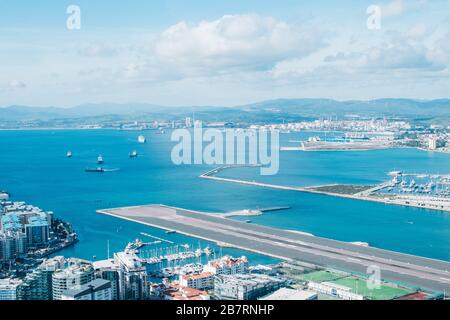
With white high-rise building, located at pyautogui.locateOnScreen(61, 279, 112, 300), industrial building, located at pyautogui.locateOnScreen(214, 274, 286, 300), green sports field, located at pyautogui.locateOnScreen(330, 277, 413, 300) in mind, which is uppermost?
white high-rise building, located at pyautogui.locateOnScreen(61, 279, 112, 300)

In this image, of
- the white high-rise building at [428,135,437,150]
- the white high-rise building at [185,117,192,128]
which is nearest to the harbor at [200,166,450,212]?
the white high-rise building at [428,135,437,150]

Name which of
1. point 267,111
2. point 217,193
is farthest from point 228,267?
point 267,111

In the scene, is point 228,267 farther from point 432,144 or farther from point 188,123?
point 188,123

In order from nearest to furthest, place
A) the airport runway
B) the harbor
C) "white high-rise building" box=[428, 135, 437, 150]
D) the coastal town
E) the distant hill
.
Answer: the coastal town
the airport runway
the harbor
"white high-rise building" box=[428, 135, 437, 150]
the distant hill

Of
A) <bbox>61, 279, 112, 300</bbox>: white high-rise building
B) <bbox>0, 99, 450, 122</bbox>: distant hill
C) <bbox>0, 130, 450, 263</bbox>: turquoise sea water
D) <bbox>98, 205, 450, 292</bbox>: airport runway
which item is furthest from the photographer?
<bbox>0, 99, 450, 122</bbox>: distant hill

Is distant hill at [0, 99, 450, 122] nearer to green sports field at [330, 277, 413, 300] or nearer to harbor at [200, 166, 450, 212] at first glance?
harbor at [200, 166, 450, 212]

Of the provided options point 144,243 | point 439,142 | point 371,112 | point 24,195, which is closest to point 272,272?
point 144,243
